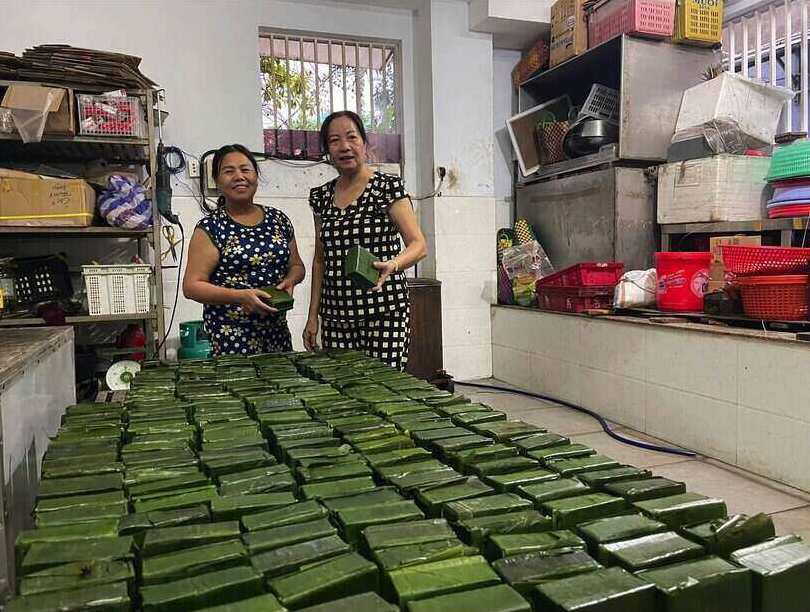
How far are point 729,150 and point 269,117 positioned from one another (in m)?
2.96

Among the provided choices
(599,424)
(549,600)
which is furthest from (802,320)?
(549,600)

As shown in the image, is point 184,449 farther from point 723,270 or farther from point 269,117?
point 269,117

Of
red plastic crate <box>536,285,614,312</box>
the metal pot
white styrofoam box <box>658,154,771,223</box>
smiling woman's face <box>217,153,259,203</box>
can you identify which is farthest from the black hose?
smiling woman's face <box>217,153,259,203</box>

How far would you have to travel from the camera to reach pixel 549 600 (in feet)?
2.15

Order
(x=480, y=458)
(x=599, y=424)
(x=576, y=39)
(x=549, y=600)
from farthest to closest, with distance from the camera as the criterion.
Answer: (x=576, y=39) < (x=599, y=424) < (x=480, y=458) < (x=549, y=600)

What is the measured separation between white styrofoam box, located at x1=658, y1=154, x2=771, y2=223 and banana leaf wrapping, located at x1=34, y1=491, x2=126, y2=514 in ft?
11.1

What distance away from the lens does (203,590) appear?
26.8 inches

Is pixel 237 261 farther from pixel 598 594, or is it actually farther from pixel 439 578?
pixel 598 594

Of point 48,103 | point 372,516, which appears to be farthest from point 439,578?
point 48,103

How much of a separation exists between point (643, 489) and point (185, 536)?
65 cm

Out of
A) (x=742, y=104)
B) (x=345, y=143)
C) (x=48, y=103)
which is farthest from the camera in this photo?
(x=742, y=104)

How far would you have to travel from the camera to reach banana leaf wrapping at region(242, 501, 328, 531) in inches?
33.1

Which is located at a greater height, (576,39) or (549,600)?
(576,39)

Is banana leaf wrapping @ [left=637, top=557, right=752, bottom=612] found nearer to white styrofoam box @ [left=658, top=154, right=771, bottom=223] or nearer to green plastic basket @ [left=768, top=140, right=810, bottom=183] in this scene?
green plastic basket @ [left=768, top=140, right=810, bottom=183]
